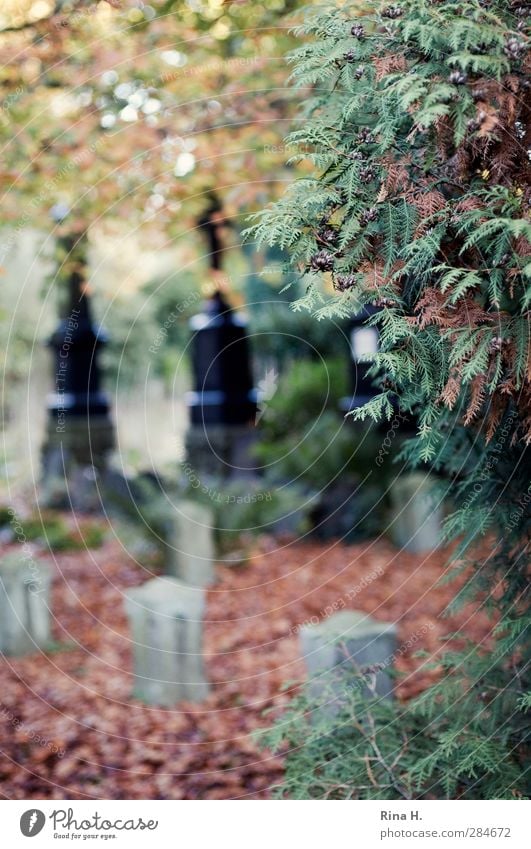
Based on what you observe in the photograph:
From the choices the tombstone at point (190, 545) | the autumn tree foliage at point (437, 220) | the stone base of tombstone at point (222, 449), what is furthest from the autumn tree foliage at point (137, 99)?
the stone base of tombstone at point (222, 449)

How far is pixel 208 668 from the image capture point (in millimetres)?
4695

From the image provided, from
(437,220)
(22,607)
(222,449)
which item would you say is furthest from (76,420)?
(437,220)

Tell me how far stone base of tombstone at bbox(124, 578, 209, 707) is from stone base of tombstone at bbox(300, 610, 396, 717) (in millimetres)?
921

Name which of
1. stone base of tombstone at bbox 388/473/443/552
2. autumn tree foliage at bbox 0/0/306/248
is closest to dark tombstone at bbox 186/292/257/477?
stone base of tombstone at bbox 388/473/443/552

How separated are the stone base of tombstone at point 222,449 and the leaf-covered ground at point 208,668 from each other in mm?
1647

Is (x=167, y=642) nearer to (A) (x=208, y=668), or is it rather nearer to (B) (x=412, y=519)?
(A) (x=208, y=668)

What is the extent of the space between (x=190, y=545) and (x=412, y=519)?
207cm

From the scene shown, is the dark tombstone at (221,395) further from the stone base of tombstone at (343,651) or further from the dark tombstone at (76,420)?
the stone base of tombstone at (343,651)

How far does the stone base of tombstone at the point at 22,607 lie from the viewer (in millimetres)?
4715

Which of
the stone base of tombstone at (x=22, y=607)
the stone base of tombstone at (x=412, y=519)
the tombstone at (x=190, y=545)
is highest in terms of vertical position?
the stone base of tombstone at (x=412, y=519)

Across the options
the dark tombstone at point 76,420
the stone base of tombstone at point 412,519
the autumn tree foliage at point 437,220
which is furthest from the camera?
the dark tombstone at point 76,420

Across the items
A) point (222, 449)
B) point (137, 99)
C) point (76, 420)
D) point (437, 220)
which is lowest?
point (437, 220)

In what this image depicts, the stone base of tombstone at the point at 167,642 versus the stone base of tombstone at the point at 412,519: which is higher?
the stone base of tombstone at the point at 412,519

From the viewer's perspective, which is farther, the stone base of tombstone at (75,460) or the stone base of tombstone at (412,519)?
the stone base of tombstone at (75,460)
